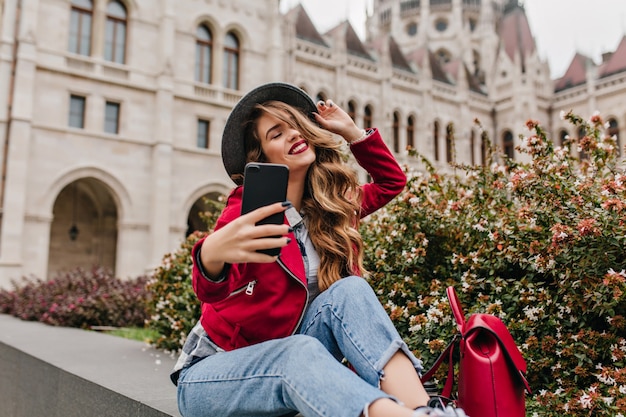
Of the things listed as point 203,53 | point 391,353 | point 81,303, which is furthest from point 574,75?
point 391,353

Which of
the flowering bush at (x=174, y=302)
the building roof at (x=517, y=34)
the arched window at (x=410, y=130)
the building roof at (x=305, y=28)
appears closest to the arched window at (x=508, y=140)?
the building roof at (x=517, y=34)

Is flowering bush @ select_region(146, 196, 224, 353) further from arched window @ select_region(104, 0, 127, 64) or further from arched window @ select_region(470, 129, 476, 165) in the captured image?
arched window @ select_region(470, 129, 476, 165)

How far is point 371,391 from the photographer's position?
1431mm

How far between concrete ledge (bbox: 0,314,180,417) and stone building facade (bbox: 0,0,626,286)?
10716 millimetres

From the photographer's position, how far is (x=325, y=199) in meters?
2.03

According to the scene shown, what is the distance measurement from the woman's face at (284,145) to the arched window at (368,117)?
20787 millimetres

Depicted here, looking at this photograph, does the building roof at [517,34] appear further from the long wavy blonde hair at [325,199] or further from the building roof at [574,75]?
the long wavy blonde hair at [325,199]

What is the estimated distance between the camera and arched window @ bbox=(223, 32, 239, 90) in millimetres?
18312

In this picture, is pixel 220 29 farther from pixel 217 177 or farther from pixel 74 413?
→ pixel 74 413

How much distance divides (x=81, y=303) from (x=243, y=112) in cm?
592

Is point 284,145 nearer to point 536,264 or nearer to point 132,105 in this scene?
point 536,264

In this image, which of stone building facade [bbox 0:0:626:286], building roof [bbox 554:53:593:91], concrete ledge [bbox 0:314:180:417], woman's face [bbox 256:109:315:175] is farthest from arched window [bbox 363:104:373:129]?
woman's face [bbox 256:109:315:175]

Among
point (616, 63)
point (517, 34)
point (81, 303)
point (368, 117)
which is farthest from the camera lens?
point (517, 34)

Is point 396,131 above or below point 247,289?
above
